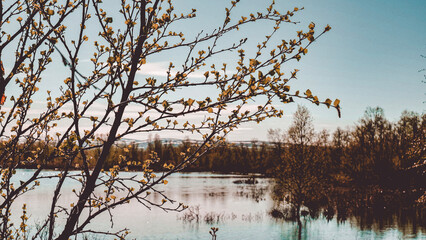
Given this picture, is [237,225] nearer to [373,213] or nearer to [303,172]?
[303,172]

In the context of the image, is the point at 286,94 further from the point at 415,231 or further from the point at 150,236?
the point at 415,231

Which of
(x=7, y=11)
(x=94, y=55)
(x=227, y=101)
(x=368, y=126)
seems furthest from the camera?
(x=368, y=126)

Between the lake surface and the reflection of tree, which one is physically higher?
the reflection of tree

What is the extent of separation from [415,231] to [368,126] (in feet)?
90.7

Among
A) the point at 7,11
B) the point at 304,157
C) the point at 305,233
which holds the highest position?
the point at 7,11

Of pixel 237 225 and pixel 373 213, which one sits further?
pixel 373 213

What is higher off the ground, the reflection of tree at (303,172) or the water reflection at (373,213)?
the reflection of tree at (303,172)

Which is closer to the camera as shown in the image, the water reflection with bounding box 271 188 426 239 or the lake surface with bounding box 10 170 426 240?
the lake surface with bounding box 10 170 426 240

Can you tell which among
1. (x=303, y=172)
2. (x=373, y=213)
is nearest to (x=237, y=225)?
(x=303, y=172)

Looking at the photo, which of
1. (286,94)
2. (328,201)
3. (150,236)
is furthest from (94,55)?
(328,201)

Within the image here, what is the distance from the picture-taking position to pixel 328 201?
105 ft

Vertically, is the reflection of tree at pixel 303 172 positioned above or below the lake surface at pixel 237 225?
above

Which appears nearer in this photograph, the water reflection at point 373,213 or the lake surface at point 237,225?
the lake surface at point 237,225

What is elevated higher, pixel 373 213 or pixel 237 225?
pixel 373 213
